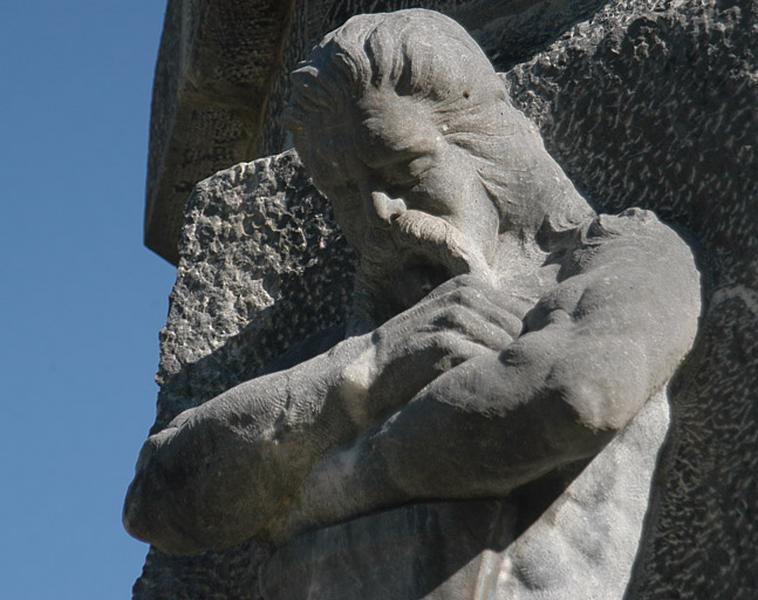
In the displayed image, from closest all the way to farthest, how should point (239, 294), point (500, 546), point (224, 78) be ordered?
point (500, 546) < point (239, 294) < point (224, 78)

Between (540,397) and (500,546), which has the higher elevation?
(540,397)

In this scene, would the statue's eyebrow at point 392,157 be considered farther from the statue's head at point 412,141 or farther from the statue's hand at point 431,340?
the statue's hand at point 431,340

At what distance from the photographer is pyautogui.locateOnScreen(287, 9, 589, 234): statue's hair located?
3107 mm

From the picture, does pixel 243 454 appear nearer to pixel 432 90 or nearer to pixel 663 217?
pixel 432 90

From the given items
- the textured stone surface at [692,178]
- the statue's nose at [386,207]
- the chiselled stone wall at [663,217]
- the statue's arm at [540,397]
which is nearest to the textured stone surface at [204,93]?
the chiselled stone wall at [663,217]

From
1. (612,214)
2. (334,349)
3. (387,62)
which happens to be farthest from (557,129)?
(334,349)

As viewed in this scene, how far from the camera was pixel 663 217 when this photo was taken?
3.21 metres

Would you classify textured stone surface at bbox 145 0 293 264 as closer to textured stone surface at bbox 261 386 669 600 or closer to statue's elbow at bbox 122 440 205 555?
statue's elbow at bbox 122 440 205 555

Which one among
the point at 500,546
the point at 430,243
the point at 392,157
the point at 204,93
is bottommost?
the point at 500,546

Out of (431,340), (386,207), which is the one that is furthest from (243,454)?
(386,207)

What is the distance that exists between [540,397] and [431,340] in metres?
0.24

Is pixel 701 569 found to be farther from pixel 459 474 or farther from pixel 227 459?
pixel 227 459

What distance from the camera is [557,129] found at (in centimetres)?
348

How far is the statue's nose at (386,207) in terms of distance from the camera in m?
3.12
